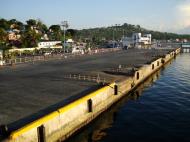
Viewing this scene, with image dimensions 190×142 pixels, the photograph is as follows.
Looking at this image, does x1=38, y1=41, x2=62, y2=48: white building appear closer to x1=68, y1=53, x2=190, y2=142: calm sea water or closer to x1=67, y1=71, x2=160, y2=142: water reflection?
x1=68, y1=53, x2=190, y2=142: calm sea water

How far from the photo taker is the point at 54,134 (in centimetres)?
2370

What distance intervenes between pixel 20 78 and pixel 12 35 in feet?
319

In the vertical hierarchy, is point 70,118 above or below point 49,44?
below

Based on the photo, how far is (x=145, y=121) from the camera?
1220 inches

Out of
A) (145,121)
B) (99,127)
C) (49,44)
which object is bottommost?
(99,127)

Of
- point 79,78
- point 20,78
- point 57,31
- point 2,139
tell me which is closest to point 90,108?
point 2,139

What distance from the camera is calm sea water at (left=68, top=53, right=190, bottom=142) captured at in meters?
26.4

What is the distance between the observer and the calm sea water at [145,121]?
2644 cm

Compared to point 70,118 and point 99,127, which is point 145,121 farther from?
point 70,118

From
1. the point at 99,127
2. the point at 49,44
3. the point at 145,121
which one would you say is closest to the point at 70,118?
the point at 99,127

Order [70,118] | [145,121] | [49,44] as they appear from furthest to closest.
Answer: [49,44]
[145,121]
[70,118]

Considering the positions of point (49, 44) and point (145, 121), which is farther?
point (49, 44)

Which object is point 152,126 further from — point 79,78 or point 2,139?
point 79,78

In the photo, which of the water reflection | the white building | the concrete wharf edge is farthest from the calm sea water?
the white building
